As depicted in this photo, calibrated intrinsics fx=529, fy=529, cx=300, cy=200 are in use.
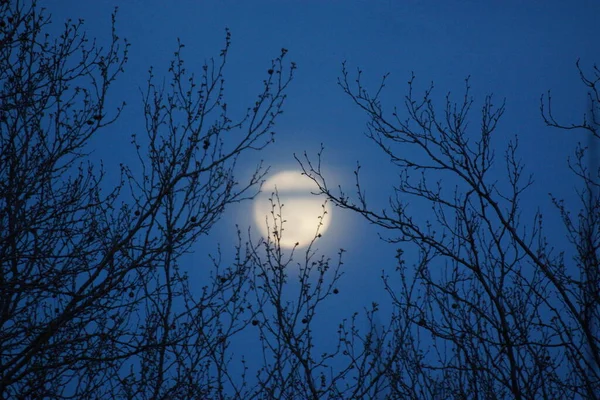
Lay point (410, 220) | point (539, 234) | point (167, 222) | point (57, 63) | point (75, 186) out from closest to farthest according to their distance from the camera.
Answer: point (410, 220) < point (57, 63) < point (75, 186) < point (539, 234) < point (167, 222)

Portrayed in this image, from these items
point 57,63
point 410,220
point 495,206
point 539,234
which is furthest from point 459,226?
point 57,63

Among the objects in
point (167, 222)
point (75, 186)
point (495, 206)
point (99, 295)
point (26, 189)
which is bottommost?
point (99, 295)

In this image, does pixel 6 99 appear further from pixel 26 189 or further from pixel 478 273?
pixel 478 273

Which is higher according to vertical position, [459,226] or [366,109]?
[366,109]

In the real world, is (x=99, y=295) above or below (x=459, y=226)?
below

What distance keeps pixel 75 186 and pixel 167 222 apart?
1477mm

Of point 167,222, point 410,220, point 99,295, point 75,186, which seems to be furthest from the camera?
point 167,222

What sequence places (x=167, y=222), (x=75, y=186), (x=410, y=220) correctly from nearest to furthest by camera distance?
(x=410, y=220), (x=75, y=186), (x=167, y=222)

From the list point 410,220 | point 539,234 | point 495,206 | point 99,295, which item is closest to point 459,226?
point 410,220

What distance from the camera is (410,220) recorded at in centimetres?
444

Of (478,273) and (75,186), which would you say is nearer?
(478,273)

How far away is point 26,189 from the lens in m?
4.61

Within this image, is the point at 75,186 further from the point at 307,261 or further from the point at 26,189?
the point at 307,261

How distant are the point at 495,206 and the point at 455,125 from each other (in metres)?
1.00
